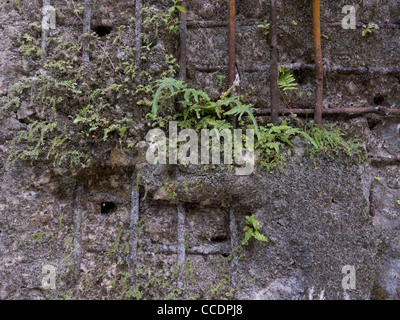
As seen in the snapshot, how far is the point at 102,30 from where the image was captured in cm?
339

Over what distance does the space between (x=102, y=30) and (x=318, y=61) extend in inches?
A: 90.0

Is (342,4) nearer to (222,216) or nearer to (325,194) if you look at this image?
(325,194)

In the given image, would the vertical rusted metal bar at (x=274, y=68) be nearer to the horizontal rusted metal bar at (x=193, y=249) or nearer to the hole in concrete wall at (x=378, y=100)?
the hole in concrete wall at (x=378, y=100)

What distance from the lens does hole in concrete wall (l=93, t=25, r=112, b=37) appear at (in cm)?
336

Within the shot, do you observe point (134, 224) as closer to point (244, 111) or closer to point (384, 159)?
point (244, 111)

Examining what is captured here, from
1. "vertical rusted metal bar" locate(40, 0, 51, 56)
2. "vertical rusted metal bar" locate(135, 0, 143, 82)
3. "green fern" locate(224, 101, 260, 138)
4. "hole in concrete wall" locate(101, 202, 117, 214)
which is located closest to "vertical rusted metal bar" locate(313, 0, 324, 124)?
"green fern" locate(224, 101, 260, 138)

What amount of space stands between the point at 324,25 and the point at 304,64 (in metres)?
0.51

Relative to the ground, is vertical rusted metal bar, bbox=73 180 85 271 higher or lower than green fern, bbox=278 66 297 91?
lower

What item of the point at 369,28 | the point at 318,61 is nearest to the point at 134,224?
the point at 318,61

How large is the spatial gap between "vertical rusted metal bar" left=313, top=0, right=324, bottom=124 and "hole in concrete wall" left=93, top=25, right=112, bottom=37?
7.05ft

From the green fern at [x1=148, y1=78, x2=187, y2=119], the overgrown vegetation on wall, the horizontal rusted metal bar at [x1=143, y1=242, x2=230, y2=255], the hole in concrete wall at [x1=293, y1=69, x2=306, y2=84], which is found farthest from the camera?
the hole in concrete wall at [x1=293, y1=69, x2=306, y2=84]

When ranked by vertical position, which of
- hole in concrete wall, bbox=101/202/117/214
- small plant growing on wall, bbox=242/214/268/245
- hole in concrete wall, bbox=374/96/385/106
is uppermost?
hole in concrete wall, bbox=374/96/385/106

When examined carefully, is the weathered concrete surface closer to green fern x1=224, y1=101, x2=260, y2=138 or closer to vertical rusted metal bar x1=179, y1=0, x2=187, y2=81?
vertical rusted metal bar x1=179, y1=0, x2=187, y2=81

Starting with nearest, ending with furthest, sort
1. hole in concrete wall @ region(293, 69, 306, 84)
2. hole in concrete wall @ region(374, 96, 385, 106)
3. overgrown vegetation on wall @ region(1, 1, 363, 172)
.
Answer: overgrown vegetation on wall @ region(1, 1, 363, 172) < hole in concrete wall @ region(293, 69, 306, 84) < hole in concrete wall @ region(374, 96, 385, 106)
